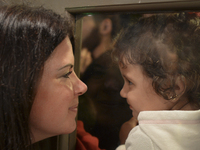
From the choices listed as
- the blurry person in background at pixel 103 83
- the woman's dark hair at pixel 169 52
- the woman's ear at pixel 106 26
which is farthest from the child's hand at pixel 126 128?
the woman's ear at pixel 106 26

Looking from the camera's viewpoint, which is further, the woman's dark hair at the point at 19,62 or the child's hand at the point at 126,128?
the child's hand at the point at 126,128

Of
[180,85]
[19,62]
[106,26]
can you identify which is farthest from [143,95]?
[19,62]

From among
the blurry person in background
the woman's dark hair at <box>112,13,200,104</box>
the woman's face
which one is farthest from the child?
the woman's face

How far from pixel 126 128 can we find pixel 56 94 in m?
0.37

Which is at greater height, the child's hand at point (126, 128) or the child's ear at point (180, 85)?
the child's ear at point (180, 85)

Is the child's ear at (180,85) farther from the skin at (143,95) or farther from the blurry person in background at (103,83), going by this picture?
the blurry person in background at (103,83)

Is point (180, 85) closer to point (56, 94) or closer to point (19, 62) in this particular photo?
point (56, 94)

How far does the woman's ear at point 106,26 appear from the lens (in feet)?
2.76

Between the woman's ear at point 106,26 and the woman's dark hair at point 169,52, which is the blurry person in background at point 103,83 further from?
the woman's dark hair at point 169,52

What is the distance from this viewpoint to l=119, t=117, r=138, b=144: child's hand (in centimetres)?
84

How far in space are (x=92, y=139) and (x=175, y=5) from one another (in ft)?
2.49

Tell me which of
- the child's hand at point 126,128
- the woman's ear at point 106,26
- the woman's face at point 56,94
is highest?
the woman's ear at point 106,26

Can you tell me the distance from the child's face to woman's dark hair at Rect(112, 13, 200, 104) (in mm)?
21

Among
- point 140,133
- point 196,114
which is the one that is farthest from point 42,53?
point 196,114
